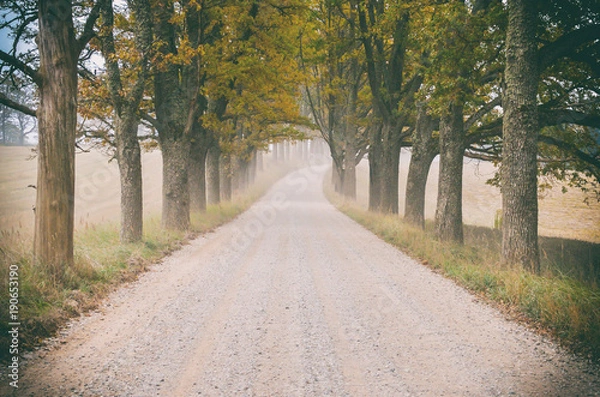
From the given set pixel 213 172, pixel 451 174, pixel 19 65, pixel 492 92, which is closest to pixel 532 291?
pixel 451 174

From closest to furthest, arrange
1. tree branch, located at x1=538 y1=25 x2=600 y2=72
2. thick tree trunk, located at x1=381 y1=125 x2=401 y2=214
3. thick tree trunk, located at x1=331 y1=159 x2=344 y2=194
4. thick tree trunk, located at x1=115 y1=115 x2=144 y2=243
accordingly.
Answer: tree branch, located at x1=538 y1=25 x2=600 y2=72 < thick tree trunk, located at x1=115 y1=115 x2=144 y2=243 < thick tree trunk, located at x1=381 y1=125 x2=401 y2=214 < thick tree trunk, located at x1=331 y1=159 x2=344 y2=194

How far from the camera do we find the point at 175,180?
459 inches

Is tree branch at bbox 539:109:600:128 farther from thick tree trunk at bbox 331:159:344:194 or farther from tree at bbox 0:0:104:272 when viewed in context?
thick tree trunk at bbox 331:159:344:194

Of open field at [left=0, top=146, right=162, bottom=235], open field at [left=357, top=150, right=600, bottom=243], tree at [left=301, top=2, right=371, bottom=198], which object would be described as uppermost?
tree at [left=301, top=2, right=371, bottom=198]

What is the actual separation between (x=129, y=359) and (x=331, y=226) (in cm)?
1175

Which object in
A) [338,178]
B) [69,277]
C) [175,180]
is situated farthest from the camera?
[338,178]

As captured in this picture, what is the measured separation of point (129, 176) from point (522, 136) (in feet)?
29.2

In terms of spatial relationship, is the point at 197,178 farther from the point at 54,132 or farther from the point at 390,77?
the point at 54,132

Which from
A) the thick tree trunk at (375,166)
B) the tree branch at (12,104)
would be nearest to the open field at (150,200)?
the tree branch at (12,104)

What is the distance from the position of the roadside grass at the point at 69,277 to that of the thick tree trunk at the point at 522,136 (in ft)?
24.0

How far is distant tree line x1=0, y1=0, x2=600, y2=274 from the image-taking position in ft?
18.7

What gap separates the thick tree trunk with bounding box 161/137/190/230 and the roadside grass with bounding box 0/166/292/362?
156cm

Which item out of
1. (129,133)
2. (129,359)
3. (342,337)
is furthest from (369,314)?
(129,133)

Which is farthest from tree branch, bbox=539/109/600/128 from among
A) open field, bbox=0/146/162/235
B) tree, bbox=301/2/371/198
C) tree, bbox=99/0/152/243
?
open field, bbox=0/146/162/235
